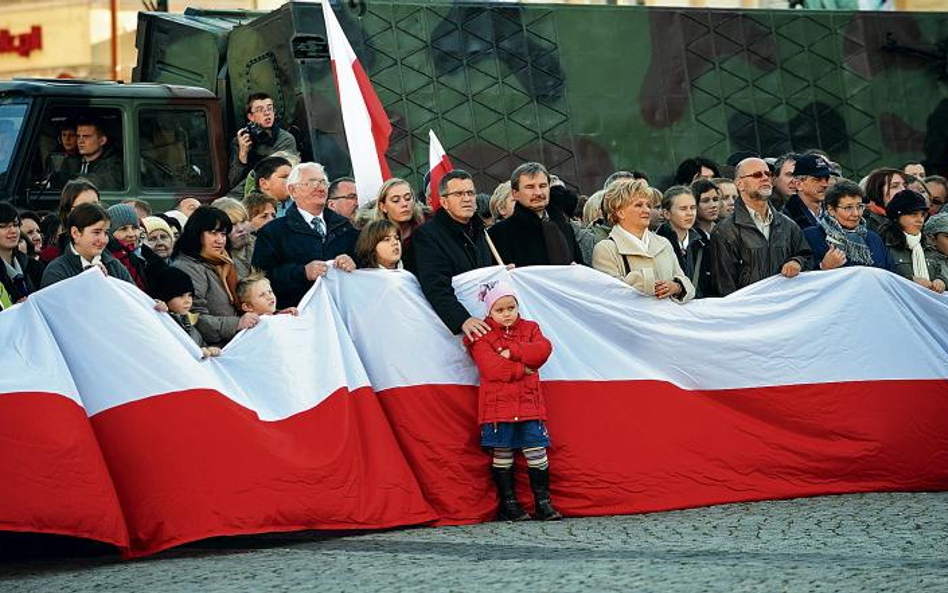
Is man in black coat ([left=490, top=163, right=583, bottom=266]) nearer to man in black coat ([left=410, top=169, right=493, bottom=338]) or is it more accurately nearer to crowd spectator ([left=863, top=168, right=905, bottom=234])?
man in black coat ([left=410, top=169, right=493, bottom=338])

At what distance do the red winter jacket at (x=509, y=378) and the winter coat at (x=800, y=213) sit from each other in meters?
2.97

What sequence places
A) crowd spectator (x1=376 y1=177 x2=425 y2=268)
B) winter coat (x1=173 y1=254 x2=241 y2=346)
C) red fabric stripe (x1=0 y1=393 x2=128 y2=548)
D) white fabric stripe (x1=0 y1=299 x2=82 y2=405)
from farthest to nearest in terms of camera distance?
crowd spectator (x1=376 y1=177 x2=425 y2=268), winter coat (x1=173 y1=254 x2=241 y2=346), white fabric stripe (x1=0 y1=299 x2=82 y2=405), red fabric stripe (x1=0 y1=393 x2=128 y2=548)

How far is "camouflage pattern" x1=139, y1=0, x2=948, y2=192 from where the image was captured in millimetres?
16734

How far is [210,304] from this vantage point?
11312 millimetres

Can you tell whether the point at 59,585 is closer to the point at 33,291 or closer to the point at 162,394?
the point at 162,394

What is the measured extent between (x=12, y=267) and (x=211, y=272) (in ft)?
3.65

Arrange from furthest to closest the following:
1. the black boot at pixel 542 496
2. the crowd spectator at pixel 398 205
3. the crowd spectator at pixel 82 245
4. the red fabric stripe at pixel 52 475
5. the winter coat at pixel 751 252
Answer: the winter coat at pixel 751 252, the crowd spectator at pixel 398 205, the black boot at pixel 542 496, the crowd spectator at pixel 82 245, the red fabric stripe at pixel 52 475

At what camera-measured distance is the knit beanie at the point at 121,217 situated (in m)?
11.7

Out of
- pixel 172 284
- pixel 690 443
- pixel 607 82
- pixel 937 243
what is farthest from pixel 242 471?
pixel 607 82

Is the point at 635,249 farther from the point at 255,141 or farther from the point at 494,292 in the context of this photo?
the point at 255,141

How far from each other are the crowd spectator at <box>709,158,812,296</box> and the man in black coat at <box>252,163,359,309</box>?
2.22m

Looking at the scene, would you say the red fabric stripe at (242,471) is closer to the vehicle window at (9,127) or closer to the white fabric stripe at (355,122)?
the white fabric stripe at (355,122)

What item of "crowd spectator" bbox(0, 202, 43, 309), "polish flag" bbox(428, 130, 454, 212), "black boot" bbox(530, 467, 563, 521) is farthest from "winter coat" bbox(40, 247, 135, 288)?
"polish flag" bbox(428, 130, 454, 212)

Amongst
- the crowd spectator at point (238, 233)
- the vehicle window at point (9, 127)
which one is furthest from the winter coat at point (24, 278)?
the vehicle window at point (9, 127)
